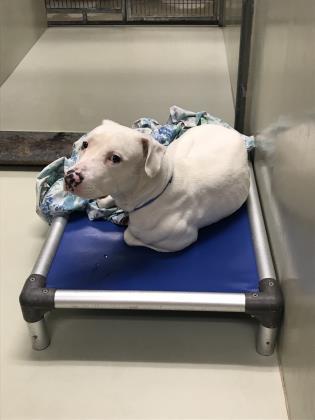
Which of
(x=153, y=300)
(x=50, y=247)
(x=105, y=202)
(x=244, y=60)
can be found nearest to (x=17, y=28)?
(x=244, y=60)

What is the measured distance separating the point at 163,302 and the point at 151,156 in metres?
0.36

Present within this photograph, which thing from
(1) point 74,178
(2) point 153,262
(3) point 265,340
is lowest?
(3) point 265,340

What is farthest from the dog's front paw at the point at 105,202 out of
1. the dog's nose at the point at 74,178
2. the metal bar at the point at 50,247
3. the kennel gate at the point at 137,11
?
the kennel gate at the point at 137,11

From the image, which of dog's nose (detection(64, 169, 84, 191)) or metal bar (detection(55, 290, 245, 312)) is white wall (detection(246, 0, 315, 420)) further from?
dog's nose (detection(64, 169, 84, 191))

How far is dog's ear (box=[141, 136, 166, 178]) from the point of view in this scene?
4.13 feet

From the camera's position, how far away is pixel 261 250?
1.43 metres

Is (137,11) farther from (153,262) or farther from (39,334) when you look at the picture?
(39,334)

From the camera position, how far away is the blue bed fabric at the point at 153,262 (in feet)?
4.40

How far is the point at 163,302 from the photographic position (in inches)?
50.3

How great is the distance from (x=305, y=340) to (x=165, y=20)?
9.77 feet

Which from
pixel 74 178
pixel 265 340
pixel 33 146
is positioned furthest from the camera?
pixel 33 146

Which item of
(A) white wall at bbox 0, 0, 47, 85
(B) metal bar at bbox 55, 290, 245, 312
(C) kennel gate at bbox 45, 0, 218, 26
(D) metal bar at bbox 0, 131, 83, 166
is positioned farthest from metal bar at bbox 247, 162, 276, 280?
(C) kennel gate at bbox 45, 0, 218, 26

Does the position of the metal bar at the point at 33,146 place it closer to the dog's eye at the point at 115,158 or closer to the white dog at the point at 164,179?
the white dog at the point at 164,179

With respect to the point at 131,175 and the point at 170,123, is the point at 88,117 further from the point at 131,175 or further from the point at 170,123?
the point at 131,175
